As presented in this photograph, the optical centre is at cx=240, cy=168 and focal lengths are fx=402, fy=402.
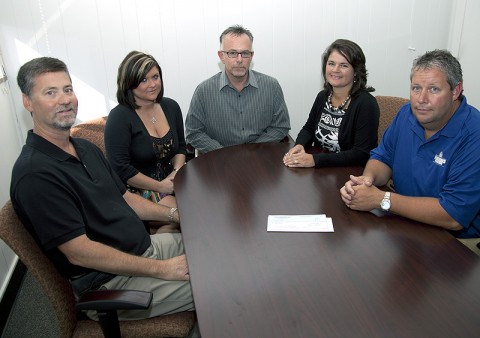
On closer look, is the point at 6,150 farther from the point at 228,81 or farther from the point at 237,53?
the point at 237,53

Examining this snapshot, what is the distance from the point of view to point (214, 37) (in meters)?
3.24

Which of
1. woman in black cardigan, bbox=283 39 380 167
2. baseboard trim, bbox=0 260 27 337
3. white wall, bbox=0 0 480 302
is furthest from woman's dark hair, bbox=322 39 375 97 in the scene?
baseboard trim, bbox=0 260 27 337

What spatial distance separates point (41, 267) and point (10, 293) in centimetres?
145

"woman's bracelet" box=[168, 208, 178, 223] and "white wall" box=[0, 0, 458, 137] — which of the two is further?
"white wall" box=[0, 0, 458, 137]

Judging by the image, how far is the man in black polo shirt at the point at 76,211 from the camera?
1.30 m

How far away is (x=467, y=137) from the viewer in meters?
1.48

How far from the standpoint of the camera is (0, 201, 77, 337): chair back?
1.21 m

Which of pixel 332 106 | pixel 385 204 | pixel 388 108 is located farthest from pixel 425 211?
pixel 388 108

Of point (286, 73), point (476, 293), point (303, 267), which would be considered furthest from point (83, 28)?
point (476, 293)

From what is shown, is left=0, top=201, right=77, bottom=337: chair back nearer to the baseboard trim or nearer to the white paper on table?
the white paper on table

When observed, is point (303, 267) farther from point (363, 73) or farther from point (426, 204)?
point (363, 73)

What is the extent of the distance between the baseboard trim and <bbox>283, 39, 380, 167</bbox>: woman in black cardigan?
1784 mm

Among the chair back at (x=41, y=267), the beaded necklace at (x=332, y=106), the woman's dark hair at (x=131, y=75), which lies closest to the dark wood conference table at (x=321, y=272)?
the chair back at (x=41, y=267)

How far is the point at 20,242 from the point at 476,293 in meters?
1.32
